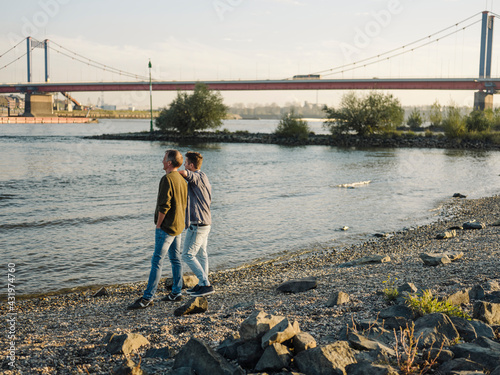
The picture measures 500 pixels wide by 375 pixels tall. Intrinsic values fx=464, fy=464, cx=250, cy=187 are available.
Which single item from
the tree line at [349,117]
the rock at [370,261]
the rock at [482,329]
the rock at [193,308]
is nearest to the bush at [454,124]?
the tree line at [349,117]

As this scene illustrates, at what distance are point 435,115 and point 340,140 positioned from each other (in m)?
26.8

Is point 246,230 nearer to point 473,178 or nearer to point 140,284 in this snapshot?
point 140,284

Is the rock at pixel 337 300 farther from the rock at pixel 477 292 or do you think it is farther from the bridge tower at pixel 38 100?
the bridge tower at pixel 38 100

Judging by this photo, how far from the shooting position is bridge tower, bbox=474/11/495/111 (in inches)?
2724

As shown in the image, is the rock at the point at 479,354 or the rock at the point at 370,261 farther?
the rock at the point at 370,261

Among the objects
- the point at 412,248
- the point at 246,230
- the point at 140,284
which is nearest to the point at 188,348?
the point at 140,284

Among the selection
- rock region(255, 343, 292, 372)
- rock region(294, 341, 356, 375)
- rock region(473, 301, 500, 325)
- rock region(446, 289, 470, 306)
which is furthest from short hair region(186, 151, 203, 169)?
rock region(473, 301, 500, 325)

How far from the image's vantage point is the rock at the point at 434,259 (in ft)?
25.7

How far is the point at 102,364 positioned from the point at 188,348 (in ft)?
2.93

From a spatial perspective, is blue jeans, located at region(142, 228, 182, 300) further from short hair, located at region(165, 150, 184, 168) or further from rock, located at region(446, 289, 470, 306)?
rock, located at region(446, 289, 470, 306)

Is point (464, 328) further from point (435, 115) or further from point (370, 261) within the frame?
point (435, 115)

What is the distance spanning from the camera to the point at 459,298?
5.38 metres

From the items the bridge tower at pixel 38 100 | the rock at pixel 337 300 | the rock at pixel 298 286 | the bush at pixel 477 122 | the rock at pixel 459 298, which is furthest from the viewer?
the bridge tower at pixel 38 100

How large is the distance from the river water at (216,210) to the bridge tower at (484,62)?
42013 millimetres
